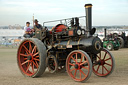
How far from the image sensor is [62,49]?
6816mm

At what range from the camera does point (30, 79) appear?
6246 millimetres

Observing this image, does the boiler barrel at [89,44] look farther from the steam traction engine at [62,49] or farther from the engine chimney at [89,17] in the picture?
the engine chimney at [89,17]

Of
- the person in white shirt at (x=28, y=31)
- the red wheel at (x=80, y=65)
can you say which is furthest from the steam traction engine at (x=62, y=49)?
the person in white shirt at (x=28, y=31)

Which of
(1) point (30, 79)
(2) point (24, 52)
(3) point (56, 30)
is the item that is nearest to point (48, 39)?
(3) point (56, 30)

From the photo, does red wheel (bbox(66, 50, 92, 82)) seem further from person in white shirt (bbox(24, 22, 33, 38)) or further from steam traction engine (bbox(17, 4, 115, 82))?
person in white shirt (bbox(24, 22, 33, 38))

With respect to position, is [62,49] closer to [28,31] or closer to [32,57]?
[32,57]

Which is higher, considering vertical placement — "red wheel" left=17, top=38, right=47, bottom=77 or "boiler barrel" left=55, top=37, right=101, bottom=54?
"boiler barrel" left=55, top=37, right=101, bottom=54

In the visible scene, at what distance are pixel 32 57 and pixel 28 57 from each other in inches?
6.1

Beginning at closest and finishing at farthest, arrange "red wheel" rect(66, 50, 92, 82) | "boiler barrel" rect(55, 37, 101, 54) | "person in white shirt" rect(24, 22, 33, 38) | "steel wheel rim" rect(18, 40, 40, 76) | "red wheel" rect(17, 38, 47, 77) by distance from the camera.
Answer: "red wheel" rect(66, 50, 92, 82) < "boiler barrel" rect(55, 37, 101, 54) < "red wheel" rect(17, 38, 47, 77) < "steel wheel rim" rect(18, 40, 40, 76) < "person in white shirt" rect(24, 22, 33, 38)

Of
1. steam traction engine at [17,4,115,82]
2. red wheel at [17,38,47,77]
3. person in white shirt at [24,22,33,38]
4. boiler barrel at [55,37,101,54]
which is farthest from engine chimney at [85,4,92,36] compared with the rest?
person in white shirt at [24,22,33,38]

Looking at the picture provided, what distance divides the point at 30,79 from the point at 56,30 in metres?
1.98

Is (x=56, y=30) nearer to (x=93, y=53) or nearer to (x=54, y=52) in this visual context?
(x=54, y=52)

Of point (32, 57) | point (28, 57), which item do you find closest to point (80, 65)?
point (32, 57)

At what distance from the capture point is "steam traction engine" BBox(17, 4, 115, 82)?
6039mm
